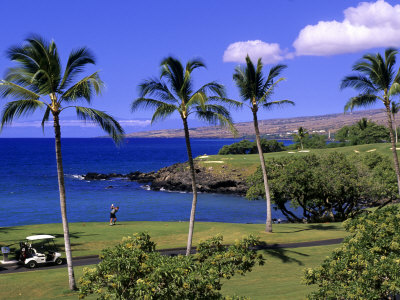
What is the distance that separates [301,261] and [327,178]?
19895 millimetres

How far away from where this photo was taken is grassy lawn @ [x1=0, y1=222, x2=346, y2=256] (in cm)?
2867

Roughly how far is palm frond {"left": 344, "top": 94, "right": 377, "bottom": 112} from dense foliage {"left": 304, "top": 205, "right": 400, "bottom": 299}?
1383 centimetres

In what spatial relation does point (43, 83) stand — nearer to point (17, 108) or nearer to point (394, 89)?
point (17, 108)

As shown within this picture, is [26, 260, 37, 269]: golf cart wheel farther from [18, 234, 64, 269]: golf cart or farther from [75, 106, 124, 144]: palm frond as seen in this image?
[75, 106, 124, 144]: palm frond

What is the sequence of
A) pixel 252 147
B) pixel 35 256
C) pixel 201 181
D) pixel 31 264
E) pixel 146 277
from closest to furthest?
pixel 146 277 → pixel 31 264 → pixel 35 256 → pixel 201 181 → pixel 252 147

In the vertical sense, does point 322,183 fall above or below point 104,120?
below

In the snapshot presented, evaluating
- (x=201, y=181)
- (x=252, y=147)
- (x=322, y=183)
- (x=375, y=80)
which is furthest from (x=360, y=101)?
(x=252, y=147)

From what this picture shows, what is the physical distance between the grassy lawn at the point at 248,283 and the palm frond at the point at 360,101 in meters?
9.64

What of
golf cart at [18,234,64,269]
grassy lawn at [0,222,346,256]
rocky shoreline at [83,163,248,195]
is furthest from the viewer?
rocky shoreline at [83,163,248,195]

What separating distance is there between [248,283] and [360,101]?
14659 millimetres

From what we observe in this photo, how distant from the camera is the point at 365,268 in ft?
38.4

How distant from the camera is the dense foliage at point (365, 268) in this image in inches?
413

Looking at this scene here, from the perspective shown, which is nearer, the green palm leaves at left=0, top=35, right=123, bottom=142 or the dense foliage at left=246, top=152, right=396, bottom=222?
the green palm leaves at left=0, top=35, right=123, bottom=142

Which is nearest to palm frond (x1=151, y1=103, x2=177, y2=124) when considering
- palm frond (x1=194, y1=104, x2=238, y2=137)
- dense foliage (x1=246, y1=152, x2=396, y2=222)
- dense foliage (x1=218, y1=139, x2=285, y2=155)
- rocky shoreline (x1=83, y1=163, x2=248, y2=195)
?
palm frond (x1=194, y1=104, x2=238, y2=137)
